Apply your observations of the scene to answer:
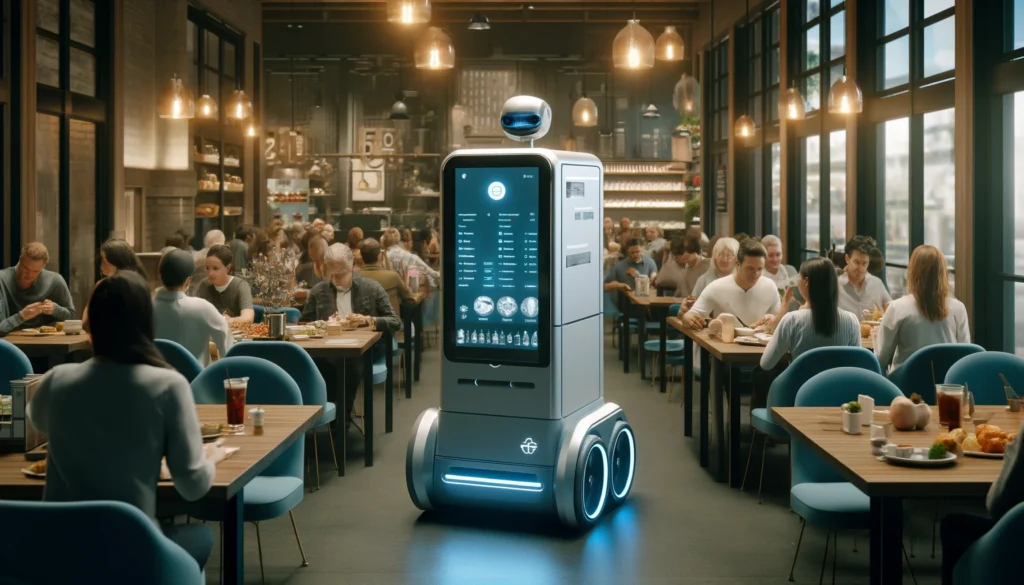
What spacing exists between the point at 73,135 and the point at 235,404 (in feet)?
27.1

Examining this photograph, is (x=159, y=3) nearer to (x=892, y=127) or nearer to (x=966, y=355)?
(x=892, y=127)

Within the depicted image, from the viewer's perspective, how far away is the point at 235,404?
4027 mm

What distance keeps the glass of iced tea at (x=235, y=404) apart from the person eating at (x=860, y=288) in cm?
514

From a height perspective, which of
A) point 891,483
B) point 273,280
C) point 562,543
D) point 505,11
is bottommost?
point 562,543

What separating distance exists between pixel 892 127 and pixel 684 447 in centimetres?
429

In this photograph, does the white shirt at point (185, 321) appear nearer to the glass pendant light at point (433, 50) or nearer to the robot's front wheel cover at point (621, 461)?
the robot's front wheel cover at point (621, 461)

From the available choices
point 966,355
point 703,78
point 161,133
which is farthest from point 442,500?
point 703,78

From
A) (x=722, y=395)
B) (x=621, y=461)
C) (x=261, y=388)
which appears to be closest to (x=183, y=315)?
(x=261, y=388)

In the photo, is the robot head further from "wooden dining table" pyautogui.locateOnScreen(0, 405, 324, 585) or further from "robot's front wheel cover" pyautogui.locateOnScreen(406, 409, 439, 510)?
"wooden dining table" pyautogui.locateOnScreen(0, 405, 324, 585)

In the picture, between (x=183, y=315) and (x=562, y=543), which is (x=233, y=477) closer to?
(x=562, y=543)

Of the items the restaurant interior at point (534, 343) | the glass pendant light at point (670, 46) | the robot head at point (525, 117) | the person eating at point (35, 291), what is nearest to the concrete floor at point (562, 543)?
the restaurant interior at point (534, 343)

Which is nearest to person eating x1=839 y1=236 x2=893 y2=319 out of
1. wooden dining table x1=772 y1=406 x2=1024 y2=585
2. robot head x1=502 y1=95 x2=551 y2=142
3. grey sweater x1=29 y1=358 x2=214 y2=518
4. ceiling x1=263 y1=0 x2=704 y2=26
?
robot head x1=502 y1=95 x2=551 y2=142

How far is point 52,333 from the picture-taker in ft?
23.2

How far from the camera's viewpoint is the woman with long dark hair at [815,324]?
5785 millimetres
